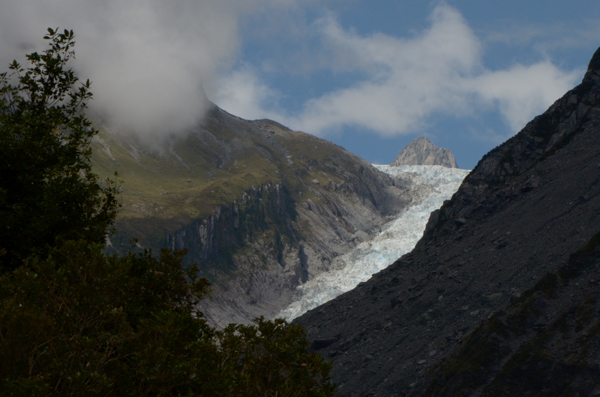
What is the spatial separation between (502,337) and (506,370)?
14.4 feet

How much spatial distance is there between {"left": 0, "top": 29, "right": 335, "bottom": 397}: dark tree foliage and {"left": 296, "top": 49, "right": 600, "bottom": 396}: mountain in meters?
35.8

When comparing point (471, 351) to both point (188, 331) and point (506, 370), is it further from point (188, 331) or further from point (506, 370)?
point (188, 331)

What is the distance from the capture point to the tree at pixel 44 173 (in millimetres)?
18438

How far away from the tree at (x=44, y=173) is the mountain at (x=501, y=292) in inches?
1468

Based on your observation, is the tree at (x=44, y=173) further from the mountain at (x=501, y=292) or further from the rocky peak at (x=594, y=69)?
the rocky peak at (x=594, y=69)

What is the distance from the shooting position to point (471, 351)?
51.2 metres

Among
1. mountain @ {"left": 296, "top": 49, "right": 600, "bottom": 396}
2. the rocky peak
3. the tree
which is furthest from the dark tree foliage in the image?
the rocky peak

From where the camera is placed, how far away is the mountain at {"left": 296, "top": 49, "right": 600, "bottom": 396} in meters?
48.3

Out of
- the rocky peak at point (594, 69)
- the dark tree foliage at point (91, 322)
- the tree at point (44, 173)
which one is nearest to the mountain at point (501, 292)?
the rocky peak at point (594, 69)

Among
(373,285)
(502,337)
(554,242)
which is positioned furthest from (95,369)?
(373,285)

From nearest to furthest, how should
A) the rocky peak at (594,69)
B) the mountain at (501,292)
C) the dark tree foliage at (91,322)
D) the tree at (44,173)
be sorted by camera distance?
the dark tree foliage at (91,322) → the tree at (44,173) → the mountain at (501,292) → the rocky peak at (594,69)

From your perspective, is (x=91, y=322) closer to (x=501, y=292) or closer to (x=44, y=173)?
(x=44, y=173)

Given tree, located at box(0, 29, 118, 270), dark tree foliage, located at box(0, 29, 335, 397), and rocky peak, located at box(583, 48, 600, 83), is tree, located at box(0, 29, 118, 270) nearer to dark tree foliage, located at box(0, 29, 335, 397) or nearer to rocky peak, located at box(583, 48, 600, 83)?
dark tree foliage, located at box(0, 29, 335, 397)

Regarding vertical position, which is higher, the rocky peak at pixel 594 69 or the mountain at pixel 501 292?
the rocky peak at pixel 594 69
